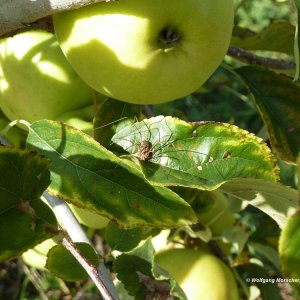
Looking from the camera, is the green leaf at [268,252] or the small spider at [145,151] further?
the green leaf at [268,252]

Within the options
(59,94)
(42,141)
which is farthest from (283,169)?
(42,141)

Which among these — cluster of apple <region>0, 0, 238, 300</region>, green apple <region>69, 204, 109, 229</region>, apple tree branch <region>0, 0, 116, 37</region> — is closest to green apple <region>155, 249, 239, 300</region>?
green apple <region>69, 204, 109, 229</region>

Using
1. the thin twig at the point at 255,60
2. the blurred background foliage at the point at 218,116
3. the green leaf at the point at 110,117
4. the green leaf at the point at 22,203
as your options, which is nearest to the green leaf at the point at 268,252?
the blurred background foliage at the point at 218,116

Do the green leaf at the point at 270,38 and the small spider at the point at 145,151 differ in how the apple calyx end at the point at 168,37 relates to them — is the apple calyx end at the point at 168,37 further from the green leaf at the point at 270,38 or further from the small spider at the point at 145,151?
the green leaf at the point at 270,38

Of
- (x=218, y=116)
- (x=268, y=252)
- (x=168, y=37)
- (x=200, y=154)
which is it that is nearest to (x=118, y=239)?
(x=200, y=154)

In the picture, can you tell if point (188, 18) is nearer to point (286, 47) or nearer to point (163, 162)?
point (163, 162)

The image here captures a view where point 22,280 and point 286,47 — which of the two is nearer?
point 286,47
